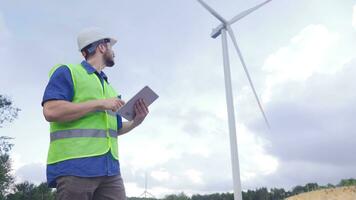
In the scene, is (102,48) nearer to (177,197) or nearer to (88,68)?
(88,68)

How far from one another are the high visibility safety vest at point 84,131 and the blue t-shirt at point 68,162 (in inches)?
1.6

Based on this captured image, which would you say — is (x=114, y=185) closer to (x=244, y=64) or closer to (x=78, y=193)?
(x=78, y=193)

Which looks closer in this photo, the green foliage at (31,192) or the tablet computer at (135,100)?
the tablet computer at (135,100)

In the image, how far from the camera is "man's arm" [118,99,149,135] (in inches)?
160

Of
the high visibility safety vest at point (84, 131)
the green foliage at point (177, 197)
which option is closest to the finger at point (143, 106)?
the high visibility safety vest at point (84, 131)

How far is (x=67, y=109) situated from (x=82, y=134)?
0.25m

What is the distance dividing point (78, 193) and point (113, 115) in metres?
0.81

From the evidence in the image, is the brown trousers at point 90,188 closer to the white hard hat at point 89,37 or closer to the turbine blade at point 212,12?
the white hard hat at point 89,37

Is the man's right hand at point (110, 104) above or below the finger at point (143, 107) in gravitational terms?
below

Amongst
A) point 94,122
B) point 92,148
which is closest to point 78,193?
point 92,148

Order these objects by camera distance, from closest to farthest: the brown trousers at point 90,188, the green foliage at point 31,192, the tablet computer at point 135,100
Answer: the brown trousers at point 90,188 < the tablet computer at point 135,100 < the green foliage at point 31,192

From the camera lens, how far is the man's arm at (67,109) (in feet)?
11.6

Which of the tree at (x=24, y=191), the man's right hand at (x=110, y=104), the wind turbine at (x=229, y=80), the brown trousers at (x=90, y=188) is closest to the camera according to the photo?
the brown trousers at (x=90, y=188)

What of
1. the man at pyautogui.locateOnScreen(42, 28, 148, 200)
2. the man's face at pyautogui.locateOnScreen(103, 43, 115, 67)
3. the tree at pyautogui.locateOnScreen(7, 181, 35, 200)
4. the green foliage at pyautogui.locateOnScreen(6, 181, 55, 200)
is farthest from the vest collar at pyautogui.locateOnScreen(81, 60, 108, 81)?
the green foliage at pyautogui.locateOnScreen(6, 181, 55, 200)
